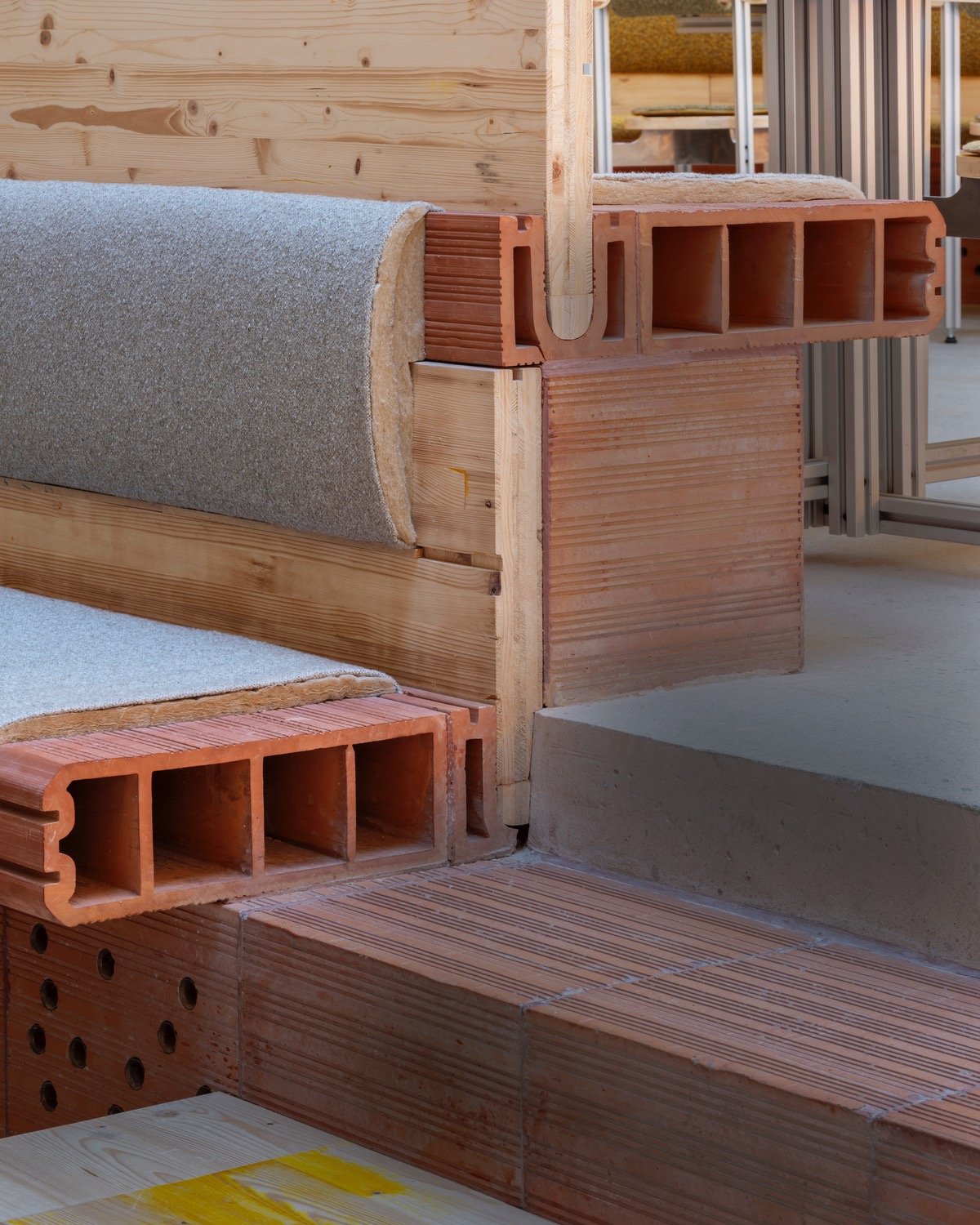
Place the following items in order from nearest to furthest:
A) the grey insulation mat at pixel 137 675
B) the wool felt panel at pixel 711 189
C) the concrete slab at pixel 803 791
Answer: the concrete slab at pixel 803 791, the grey insulation mat at pixel 137 675, the wool felt panel at pixel 711 189

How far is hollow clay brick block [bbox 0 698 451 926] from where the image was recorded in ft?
5.47

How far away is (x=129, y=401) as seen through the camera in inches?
88.1

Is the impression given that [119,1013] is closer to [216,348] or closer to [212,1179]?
[212,1179]

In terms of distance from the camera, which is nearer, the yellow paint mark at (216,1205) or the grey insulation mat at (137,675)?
the yellow paint mark at (216,1205)

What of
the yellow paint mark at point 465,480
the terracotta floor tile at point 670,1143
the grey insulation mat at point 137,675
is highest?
the yellow paint mark at point 465,480

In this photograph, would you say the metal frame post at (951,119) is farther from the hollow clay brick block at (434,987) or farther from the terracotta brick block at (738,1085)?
the terracotta brick block at (738,1085)

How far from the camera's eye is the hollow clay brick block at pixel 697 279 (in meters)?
1.88

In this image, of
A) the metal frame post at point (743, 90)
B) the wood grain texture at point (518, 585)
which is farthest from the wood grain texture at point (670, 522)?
the metal frame post at point (743, 90)

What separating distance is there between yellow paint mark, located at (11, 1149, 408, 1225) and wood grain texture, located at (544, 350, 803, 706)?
0.57m

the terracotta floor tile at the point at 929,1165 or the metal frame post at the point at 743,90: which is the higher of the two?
the metal frame post at the point at 743,90

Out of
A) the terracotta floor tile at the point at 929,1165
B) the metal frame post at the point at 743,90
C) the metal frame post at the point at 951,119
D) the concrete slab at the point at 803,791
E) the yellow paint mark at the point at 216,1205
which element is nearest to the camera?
the terracotta floor tile at the point at 929,1165

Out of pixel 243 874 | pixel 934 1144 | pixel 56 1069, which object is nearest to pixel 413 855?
pixel 243 874

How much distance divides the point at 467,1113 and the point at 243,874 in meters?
0.35

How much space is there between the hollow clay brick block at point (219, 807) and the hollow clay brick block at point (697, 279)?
388 millimetres
